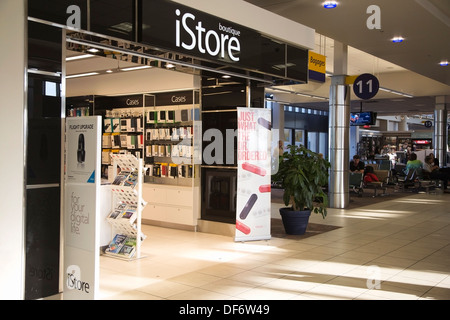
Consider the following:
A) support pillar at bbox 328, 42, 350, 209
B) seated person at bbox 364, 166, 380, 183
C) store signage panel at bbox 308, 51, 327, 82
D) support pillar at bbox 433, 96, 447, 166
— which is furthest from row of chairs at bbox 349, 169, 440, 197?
store signage panel at bbox 308, 51, 327, 82

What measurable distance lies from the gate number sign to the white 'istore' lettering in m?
5.26

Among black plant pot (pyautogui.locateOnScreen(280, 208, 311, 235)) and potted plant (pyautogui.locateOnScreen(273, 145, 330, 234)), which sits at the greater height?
potted plant (pyautogui.locateOnScreen(273, 145, 330, 234))

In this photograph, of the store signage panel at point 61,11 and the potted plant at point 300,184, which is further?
the potted plant at point 300,184

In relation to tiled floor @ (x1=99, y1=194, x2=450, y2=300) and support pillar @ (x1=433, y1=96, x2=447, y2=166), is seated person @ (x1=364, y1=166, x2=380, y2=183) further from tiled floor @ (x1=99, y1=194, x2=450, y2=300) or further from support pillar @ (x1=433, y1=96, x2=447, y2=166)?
support pillar @ (x1=433, y1=96, x2=447, y2=166)

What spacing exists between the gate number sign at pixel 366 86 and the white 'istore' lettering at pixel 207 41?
207 inches

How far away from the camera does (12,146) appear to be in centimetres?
350

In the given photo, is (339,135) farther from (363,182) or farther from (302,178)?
(302,178)

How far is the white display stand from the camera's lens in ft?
19.5

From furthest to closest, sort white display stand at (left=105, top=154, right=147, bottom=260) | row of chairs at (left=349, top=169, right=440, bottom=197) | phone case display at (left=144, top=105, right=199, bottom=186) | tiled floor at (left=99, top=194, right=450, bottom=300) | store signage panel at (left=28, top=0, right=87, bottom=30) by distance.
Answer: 1. row of chairs at (left=349, top=169, right=440, bottom=197)
2. phone case display at (left=144, top=105, right=199, bottom=186)
3. white display stand at (left=105, top=154, right=147, bottom=260)
4. tiled floor at (left=99, top=194, right=450, bottom=300)
5. store signage panel at (left=28, top=0, right=87, bottom=30)

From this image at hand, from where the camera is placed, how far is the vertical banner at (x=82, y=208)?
144 inches

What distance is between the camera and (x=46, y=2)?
3678 millimetres

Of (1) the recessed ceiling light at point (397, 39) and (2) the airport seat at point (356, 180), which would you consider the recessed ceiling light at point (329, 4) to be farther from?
(2) the airport seat at point (356, 180)

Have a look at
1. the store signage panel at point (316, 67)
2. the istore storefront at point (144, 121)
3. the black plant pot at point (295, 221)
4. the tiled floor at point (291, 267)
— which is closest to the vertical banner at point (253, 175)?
the istore storefront at point (144, 121)

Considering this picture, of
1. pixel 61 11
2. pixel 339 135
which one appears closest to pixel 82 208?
pixel 61 11
